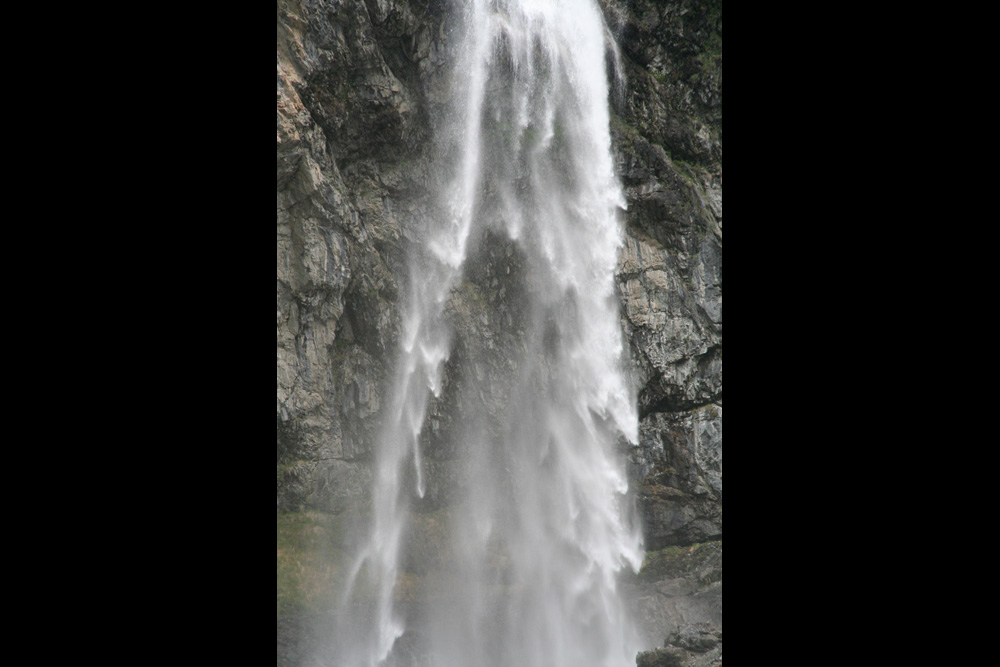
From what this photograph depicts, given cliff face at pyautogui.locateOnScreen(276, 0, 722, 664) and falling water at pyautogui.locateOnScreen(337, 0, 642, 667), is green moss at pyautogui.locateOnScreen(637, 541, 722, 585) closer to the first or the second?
cliff face at pyautogui.locateOnScreen(276, 0, 722, 664)

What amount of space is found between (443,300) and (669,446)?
495 centimetres

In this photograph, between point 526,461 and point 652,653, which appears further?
point 526,461

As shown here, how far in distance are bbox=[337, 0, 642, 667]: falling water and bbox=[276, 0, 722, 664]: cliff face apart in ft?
1.05

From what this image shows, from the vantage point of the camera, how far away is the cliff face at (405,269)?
1259cm

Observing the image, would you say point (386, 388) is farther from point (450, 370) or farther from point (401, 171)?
point (401, 171)

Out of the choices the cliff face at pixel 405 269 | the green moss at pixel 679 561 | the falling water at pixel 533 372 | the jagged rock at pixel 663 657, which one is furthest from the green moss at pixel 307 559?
the green moss at pixel 679 561

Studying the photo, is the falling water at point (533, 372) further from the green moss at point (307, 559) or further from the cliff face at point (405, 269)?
the green moss at point (307, 559)

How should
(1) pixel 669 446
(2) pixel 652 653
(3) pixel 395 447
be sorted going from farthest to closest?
1. (1) pixel 669 446
2. (3) pixel 395 447
3. (2) pixel 652 653

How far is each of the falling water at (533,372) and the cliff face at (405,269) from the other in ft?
1.05

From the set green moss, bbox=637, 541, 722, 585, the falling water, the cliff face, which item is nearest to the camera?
the cliff face

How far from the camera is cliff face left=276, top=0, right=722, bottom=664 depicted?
1259cm

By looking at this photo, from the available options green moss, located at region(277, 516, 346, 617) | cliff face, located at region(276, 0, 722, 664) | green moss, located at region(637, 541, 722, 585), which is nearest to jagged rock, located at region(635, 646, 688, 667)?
cliff face, located at region(276, 0, 722, 664)

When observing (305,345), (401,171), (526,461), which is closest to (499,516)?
(526,461)

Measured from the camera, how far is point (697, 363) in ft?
47.1
